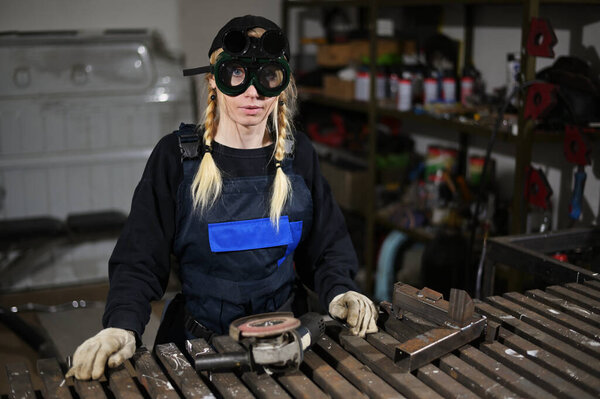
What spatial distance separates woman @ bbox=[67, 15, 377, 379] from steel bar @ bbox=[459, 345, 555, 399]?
0.23 m

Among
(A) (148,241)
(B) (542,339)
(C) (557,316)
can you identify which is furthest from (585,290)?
(A) (148,241)

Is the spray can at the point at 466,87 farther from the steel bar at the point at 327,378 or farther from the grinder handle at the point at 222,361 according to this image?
the grinder handle at the point at 222,361

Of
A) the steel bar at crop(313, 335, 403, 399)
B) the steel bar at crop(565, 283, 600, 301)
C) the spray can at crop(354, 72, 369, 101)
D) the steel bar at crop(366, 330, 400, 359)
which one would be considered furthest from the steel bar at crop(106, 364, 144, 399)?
the spray can at crop(354, 72, 369, 101)

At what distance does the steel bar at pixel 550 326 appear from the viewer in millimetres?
1544

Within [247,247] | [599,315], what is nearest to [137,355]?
[247,247]

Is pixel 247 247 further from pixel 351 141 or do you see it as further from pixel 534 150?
pixel 351 141

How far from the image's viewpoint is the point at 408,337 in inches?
63.3

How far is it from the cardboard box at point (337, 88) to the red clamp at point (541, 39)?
4.68ft

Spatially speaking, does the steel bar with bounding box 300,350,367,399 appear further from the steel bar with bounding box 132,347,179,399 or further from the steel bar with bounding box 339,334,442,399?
the steel bar with bounding box 132,347,179,399

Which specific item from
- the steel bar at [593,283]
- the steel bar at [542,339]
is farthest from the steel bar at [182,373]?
the steel bar at [593,283]

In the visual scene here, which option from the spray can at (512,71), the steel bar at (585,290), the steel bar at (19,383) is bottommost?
the steel bar at (19,383)

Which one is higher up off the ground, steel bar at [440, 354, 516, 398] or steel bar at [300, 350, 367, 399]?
steel bar at [440, 354, 516, 398]

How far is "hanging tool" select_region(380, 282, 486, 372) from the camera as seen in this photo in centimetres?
146

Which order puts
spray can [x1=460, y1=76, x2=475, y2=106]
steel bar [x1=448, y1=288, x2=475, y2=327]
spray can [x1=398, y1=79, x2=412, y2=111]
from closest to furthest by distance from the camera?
steel bar [x1=448, y1=288, x2=475, y2=327] < spray can [x1=460, y1=76, x2=475, y2=106] < spray can [x1=398, y1=79, x2=412, y2=111]
